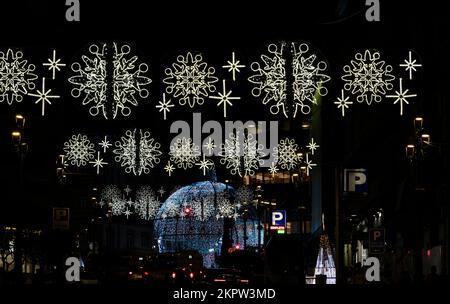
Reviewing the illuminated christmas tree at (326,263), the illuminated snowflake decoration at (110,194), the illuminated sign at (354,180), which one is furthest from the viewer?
the illuminated snowflake decoration at (110,194)

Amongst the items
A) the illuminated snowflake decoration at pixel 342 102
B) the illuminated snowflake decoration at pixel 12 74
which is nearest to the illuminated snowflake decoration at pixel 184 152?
the illuminated snowflake decoration at pixel 342 102

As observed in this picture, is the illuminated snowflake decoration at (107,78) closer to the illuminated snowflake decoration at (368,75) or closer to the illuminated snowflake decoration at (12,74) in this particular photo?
the illuminated snowflake decoration at (12,74)

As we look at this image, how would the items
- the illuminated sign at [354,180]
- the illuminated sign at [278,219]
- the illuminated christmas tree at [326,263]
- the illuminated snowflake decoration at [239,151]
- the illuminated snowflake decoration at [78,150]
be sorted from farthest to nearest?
the illuminated sign at [278,219], the illuminated christmas tree at [326,263], the illuminated snowflake decoration at [239,151], the illuminated sign at [354,180], the illuminated snowflake decoration at [78,150]

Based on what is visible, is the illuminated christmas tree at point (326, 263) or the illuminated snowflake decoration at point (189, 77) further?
the illuminated christmas tree at point (326, 263)

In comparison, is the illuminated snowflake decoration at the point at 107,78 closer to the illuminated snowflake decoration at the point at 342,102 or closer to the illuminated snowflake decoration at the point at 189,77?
the illuminated snowflake decoration at the point at 189,77

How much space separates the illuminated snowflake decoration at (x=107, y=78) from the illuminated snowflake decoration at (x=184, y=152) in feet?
35.5

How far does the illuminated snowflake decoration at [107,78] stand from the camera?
28625mm

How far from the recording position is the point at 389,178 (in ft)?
197

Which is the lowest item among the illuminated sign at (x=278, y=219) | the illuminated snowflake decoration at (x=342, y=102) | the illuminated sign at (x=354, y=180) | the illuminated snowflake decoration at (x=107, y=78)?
the illuminated sign at (x=278, y=219)

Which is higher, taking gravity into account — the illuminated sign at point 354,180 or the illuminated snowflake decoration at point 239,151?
the illuminated snowflake decoration at point 239,151

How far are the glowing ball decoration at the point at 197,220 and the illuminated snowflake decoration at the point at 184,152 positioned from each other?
218 feet

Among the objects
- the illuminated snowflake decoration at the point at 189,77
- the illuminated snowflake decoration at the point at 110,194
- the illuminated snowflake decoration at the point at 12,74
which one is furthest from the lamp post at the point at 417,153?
the illuminated snowflake decoration at the point at 110,194

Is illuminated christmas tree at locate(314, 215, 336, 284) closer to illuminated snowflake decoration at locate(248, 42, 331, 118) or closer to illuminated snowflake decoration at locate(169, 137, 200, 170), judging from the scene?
illuminated snowflake decoration at locate(169, 137, 200, 170)

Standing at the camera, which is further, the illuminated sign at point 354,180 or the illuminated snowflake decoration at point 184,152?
the illuminated snowflake decoration at point 184,152
